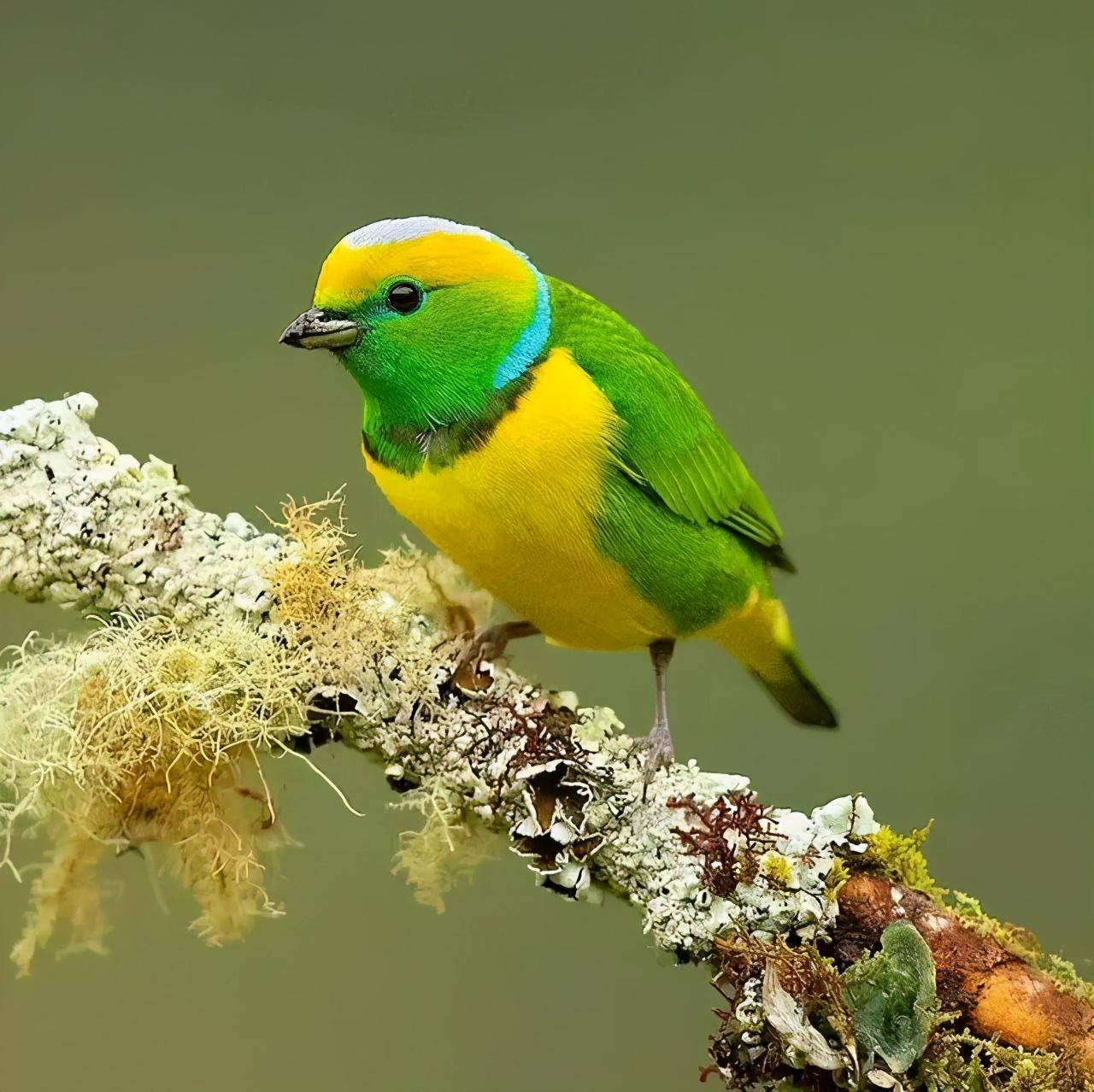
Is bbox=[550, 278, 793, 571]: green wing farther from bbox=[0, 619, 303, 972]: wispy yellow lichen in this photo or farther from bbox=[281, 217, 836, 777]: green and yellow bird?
bbox=[0, 619, 303, 972]: wispy yellow lichen

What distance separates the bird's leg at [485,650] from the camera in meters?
1.75

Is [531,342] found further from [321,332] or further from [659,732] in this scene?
[659,732]

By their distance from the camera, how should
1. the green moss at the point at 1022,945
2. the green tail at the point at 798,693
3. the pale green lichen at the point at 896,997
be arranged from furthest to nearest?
the green tail at the point at 798,693, the green moss at the point at 1022,945, the pale green lichen at the point at 896,997

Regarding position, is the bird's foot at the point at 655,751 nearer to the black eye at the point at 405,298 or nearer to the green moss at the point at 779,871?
the green moss at the point at 779,871

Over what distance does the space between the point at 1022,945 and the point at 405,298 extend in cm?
112

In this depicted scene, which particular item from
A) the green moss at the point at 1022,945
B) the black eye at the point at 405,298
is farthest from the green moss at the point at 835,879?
the black eye at the point at 405,298

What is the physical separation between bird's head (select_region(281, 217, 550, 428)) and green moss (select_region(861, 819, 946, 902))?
28.7 inches

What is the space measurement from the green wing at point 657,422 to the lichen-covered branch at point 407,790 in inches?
13.1

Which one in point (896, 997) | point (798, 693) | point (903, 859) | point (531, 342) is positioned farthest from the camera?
point (798, 693)

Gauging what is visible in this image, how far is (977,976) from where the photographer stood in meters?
1.57

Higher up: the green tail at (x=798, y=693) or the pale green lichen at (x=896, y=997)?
the pale green lichen at (x=896, y=997)

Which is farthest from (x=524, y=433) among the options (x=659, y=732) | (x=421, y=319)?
(x=659, y=732)

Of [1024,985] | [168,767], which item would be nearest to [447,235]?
[168,767]

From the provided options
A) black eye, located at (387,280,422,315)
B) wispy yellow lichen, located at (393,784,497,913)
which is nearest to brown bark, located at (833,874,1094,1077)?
wispy yellow lichen, located at (393,784,497,913)
